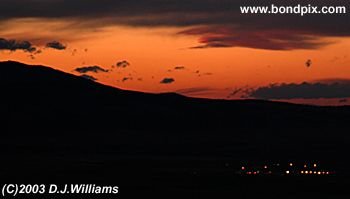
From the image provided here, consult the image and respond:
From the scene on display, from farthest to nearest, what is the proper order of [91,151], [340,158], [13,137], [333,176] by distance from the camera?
[13,137], [91,151], [340,158], [333,176]

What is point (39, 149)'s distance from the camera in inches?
6304

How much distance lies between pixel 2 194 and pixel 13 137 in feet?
412

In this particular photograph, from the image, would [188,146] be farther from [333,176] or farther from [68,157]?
[333,176]

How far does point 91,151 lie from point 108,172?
58.7 m

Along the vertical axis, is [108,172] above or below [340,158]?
Answer: below

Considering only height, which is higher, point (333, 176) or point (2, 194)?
point (333, 176)

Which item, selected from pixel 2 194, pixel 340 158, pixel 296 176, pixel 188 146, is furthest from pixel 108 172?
pixel 188 146

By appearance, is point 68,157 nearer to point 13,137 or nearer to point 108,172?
point 108,172

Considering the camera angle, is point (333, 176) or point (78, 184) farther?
point (333, 176)

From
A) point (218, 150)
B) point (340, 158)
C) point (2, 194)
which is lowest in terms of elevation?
point (2, 194)

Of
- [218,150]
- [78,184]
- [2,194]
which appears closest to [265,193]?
[78,184]

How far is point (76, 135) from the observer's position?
19938 cm

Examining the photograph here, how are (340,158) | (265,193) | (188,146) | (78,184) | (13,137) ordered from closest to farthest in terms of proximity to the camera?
(265,193) → (78,184) → (340,158) → (188,146) → (13,137)

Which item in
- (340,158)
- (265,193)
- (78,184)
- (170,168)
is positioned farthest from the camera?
(340,158)
